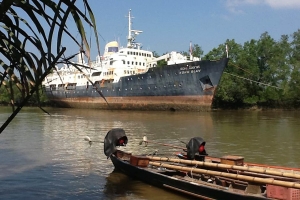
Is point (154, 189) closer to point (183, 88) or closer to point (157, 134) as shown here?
point (157, 134)

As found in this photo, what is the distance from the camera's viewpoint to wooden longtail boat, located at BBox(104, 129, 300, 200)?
715 cm

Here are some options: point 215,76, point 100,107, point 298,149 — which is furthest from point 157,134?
point 100,107

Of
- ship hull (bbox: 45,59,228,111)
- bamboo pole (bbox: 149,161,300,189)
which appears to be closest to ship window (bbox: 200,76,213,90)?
ship hull (bbox: 45,59,228,111)

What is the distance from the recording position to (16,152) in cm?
1548

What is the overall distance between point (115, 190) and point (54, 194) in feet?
5.03

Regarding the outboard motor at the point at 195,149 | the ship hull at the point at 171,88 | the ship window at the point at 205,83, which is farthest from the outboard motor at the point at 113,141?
the ship window at the point at 205,83

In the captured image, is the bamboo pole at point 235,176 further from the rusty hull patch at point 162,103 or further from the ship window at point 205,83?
the rusty hull patch at point 162,103

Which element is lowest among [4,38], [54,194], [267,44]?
[54,194]

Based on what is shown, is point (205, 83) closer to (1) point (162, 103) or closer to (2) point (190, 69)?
(2) point (190, 69)

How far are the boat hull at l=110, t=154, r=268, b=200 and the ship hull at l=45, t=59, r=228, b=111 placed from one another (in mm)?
24382

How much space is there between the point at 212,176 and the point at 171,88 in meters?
29.7

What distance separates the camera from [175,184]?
29.9 feet

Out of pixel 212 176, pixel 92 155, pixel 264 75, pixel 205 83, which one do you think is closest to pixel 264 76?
pixel 264 75

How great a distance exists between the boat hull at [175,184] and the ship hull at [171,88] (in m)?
24.4
